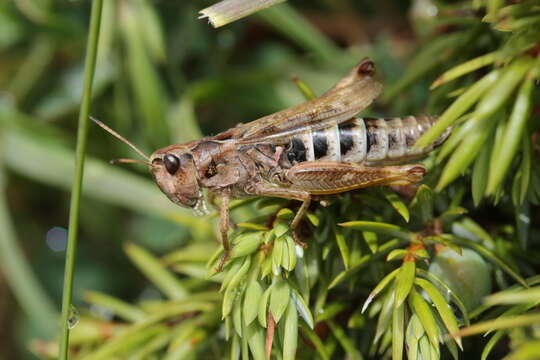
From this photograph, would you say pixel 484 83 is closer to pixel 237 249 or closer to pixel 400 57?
pixel 237 249

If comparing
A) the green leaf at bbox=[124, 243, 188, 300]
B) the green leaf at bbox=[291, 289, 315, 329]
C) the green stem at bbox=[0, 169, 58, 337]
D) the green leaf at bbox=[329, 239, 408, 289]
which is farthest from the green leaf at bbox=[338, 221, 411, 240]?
the green stem at bbox=[0, 169, 58, 337]

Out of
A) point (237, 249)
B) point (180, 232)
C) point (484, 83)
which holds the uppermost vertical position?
point (484, 83)

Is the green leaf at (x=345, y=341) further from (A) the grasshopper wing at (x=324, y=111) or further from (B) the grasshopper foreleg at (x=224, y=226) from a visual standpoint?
(A) the grasshopper wing at (x=324, y=111)

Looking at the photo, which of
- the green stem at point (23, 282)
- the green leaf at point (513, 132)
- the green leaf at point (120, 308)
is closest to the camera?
the green leaf at point (513, 132)

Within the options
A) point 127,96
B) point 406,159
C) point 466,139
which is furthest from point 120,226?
point 466,139

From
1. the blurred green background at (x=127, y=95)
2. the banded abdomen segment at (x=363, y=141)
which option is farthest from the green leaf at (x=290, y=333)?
the blurred green background at (x=127, y=95)

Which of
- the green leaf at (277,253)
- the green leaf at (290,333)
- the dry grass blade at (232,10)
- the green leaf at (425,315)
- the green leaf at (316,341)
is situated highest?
the dry grass blade at (232,10)
